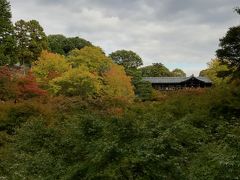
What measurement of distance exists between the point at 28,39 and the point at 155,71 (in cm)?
3760

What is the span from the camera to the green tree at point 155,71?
89250 mm

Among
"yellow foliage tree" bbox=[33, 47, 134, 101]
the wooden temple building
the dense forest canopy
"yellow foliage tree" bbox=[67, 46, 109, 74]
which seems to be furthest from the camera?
the wooden temple building

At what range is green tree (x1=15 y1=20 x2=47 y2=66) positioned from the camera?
57.1 m

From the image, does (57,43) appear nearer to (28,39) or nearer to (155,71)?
(28,39)

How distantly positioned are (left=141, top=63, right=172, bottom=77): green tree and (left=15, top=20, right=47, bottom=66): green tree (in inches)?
1301

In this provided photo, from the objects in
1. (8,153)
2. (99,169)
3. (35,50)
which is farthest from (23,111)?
(35,50)

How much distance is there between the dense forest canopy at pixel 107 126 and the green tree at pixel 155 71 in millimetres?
39561

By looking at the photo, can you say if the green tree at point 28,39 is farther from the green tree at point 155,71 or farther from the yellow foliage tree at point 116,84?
the green tree at point 155,71

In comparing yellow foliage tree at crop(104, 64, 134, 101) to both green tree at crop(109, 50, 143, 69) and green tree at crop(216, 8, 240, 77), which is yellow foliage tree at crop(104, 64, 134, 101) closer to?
green tree at crop(216, 8, 240, 77)

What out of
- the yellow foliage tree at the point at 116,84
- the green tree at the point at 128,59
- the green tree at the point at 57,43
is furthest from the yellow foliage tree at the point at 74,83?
the green tree at the point at 128,59

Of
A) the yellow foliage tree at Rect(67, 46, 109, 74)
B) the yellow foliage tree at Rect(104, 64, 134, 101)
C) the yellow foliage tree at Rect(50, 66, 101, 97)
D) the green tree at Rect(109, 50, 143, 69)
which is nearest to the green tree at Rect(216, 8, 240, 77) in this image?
the yellow foliage tree at Rect(50, 66, 101, 97)

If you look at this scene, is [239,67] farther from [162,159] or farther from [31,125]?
[162,159]

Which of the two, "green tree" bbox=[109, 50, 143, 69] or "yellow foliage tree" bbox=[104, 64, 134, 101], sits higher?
"green tree" bbox=[109, 50, 143, 69]

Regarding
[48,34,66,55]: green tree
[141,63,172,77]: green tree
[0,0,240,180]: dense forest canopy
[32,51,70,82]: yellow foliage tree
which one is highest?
[48,34,66,55]: green tree
